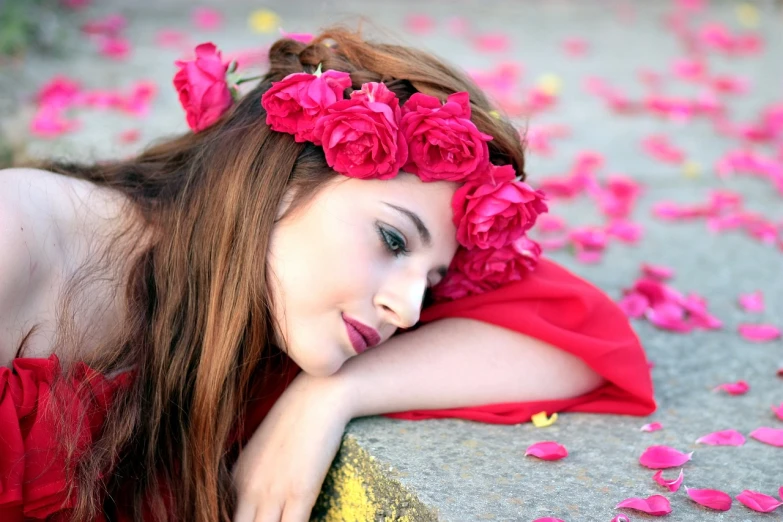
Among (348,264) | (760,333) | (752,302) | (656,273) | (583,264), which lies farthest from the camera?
(583,264)

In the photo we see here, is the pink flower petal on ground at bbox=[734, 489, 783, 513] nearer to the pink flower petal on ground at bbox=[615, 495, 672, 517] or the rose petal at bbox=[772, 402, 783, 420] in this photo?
the pink flower petal on ground at bbox=[615, 495, 672, 517]

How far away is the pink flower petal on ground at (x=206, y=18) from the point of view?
6.01 meters

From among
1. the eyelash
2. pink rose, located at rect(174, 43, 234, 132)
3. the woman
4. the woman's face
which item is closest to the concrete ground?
the woman

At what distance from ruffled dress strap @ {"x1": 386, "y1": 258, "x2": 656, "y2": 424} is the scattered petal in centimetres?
1

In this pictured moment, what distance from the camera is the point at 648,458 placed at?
212 centimetres

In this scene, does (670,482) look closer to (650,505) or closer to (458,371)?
(650,505)

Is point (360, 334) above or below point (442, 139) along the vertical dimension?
below

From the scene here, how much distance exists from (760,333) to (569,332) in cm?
83

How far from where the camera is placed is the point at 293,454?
2107 mm

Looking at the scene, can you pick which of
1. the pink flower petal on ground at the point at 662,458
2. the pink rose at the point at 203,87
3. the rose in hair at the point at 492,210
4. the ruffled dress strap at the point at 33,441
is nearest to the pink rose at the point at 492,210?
the rose in hair at the point at 492,210

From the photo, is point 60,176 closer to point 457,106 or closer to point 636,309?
point 457,106

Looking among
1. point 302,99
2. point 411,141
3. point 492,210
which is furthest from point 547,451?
point 302,99

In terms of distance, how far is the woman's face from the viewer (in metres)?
2.08

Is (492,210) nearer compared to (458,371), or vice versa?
(492,210)
